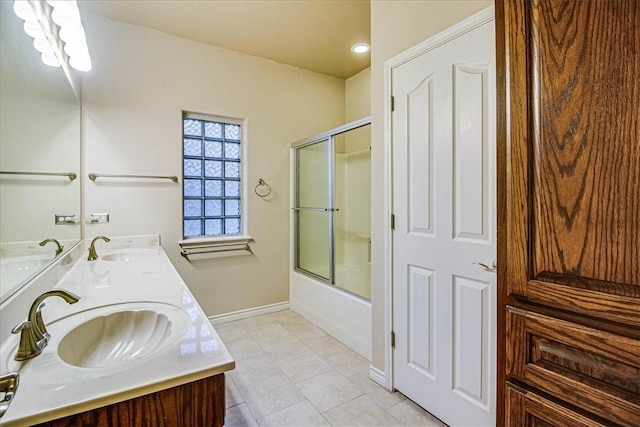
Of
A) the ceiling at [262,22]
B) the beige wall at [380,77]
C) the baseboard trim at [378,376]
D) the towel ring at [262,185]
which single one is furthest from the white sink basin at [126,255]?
the ceiling at [262,22]

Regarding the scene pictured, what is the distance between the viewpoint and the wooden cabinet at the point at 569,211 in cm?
59

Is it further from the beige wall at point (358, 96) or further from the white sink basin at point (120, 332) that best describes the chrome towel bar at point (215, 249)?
the beige wall at point (358, 96)

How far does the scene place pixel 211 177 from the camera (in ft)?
10.1

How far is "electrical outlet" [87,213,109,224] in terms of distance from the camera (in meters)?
2.44

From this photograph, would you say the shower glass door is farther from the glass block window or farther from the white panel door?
the white panel door

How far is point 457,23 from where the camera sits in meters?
1.49

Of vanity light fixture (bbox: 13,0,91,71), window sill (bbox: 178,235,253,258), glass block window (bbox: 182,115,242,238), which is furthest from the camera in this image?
glass block window (bbox: 182,115,242,238)

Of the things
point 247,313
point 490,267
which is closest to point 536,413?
point 490,267

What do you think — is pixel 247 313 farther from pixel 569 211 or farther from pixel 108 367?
pixel 569 211

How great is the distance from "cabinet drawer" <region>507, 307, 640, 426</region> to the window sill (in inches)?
105

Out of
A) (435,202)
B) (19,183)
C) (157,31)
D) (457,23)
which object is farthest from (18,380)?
(157,31)

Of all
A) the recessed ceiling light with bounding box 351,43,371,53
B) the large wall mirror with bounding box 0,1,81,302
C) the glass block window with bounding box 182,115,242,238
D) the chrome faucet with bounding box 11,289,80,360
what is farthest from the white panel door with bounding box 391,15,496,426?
the glass block window with bounding box 182,115,242,238

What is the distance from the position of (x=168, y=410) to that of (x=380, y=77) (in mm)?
1921

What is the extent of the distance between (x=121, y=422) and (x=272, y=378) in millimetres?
1589
